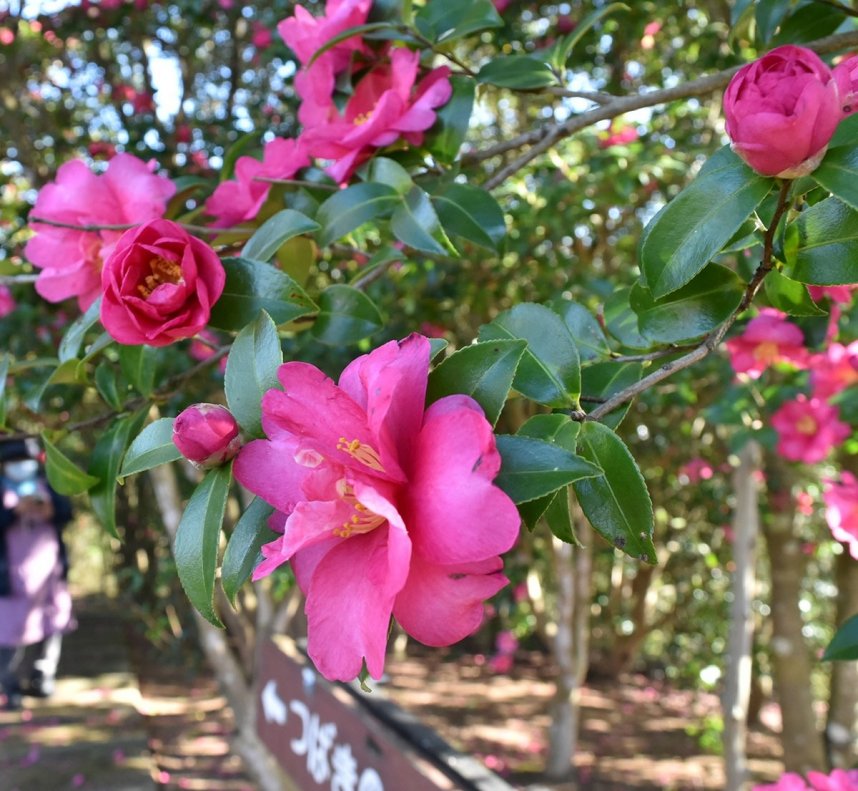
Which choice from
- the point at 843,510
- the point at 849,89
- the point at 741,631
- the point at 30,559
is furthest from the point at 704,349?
the point at 30,559

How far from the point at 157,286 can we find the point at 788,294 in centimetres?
42

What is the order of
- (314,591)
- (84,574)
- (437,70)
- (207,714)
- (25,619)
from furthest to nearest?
(84,574) → (207,714) → (25,619) → (437,70) → (314,591)

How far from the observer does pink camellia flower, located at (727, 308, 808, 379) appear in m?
0.99

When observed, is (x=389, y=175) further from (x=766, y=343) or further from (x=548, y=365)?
(x=766, y=343)

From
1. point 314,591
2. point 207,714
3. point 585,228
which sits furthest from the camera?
point 207,714

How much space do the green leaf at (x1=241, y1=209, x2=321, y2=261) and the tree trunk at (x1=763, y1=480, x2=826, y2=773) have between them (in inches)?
91.3

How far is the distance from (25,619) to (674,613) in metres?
3.18

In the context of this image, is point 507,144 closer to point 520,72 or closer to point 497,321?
point 520,72

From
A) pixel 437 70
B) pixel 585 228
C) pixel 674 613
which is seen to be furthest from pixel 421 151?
pixel 674 613

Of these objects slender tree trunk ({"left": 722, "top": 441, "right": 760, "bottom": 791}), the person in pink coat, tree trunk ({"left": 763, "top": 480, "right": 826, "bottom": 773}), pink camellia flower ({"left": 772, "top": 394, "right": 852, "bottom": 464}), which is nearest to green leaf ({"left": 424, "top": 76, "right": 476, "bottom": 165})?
pink camellia flower ({"left": 772, "top": 394, "right": 852, "bottom": 464})

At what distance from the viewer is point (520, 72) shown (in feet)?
2.64

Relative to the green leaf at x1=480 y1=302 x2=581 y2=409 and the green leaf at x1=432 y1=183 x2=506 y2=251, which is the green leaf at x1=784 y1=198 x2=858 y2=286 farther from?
the green leaf at x1=432 y1=183 x2=506 y2=251

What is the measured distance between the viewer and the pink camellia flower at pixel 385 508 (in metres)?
0.37

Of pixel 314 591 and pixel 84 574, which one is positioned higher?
pixel 314 591
